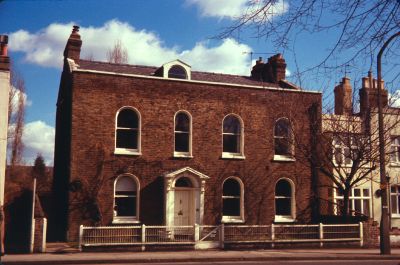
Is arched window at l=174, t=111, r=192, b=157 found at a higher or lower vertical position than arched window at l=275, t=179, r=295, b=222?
higher

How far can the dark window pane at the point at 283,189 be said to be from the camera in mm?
26922

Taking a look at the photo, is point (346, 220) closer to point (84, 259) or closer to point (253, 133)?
point (253, 133)

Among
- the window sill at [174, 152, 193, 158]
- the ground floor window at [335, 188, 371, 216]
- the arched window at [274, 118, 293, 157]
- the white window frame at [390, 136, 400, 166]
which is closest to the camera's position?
the window sill at [174, 152, 193, 158]

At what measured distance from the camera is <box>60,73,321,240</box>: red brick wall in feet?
76.7

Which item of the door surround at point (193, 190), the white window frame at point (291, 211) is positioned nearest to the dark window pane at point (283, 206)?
the white window frame at point (291, 211)

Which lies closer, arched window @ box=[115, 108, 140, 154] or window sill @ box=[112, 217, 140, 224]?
window sill @ box=[112, 217, 140, 224]

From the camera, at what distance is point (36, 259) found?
56.6 feet

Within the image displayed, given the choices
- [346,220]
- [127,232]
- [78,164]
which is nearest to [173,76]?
[78,164]

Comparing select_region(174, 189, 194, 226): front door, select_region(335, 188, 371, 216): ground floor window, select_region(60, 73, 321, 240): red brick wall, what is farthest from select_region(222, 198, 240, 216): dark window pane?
select_region(335, 188, 371, 216): ground floor window

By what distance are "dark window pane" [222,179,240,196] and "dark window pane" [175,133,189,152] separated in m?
2.67

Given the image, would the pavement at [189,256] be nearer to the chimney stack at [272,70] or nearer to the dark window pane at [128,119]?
the dark window pane at [128,119]

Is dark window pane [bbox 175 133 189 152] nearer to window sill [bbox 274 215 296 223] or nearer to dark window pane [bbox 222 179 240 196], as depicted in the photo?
dark window pane [bbox 222 179 240 196]

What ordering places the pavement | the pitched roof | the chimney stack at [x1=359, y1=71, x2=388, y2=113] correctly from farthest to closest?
the chimney stack at [x1=359, y1=71, x2=388, y2=113] → the pitched roof → the pavement

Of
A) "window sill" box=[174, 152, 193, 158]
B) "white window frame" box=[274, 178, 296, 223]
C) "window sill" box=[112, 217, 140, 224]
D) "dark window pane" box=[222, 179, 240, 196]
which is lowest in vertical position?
"window sill" box=[112, 217, 140, 224]
